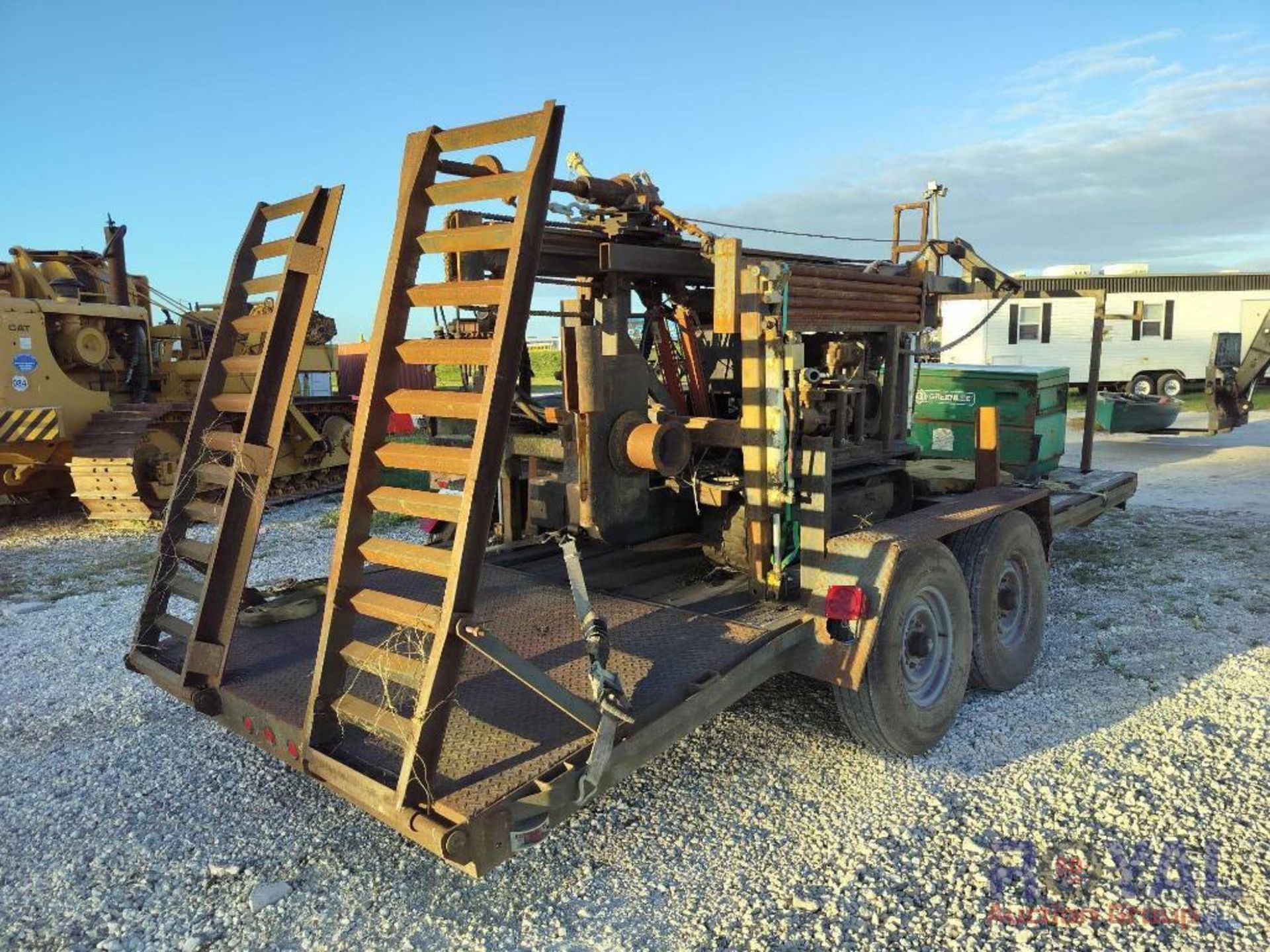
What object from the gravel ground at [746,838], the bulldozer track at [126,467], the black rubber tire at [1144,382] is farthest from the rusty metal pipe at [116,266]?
the black rubber tire at [1144,382]

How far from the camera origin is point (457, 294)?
2.83 meters

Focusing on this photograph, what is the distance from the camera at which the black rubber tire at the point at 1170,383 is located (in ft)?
75.6

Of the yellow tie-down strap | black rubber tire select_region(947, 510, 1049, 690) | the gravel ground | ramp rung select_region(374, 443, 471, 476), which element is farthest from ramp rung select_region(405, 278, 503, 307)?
the yellow tie-down strap

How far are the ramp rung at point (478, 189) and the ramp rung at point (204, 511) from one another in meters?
1.65

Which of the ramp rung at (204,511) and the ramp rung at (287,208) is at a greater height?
the ramp rung at (287,208)

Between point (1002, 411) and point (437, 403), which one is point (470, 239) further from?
point (1002, 411)

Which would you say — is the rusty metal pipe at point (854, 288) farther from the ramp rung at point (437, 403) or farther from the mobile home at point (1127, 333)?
the mobile home at point (1127, 333)

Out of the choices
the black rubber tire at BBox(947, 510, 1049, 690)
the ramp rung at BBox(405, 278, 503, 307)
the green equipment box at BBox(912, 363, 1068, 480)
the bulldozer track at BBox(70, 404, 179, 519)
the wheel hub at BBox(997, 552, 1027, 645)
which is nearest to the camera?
the ramp rung at BBox(405, 278, 503, 307)

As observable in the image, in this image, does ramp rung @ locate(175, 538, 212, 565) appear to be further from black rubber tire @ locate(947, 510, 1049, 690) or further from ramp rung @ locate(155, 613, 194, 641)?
black rubber tire @ locate(947, 510, 1049, 690)

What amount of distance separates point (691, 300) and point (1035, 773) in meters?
3.07

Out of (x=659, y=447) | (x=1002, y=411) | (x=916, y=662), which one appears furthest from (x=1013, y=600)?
(x=1002, y=411)

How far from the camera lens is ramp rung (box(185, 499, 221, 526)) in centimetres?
360

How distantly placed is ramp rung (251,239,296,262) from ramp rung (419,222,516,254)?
95 cm

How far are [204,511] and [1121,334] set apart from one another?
1016 inches
